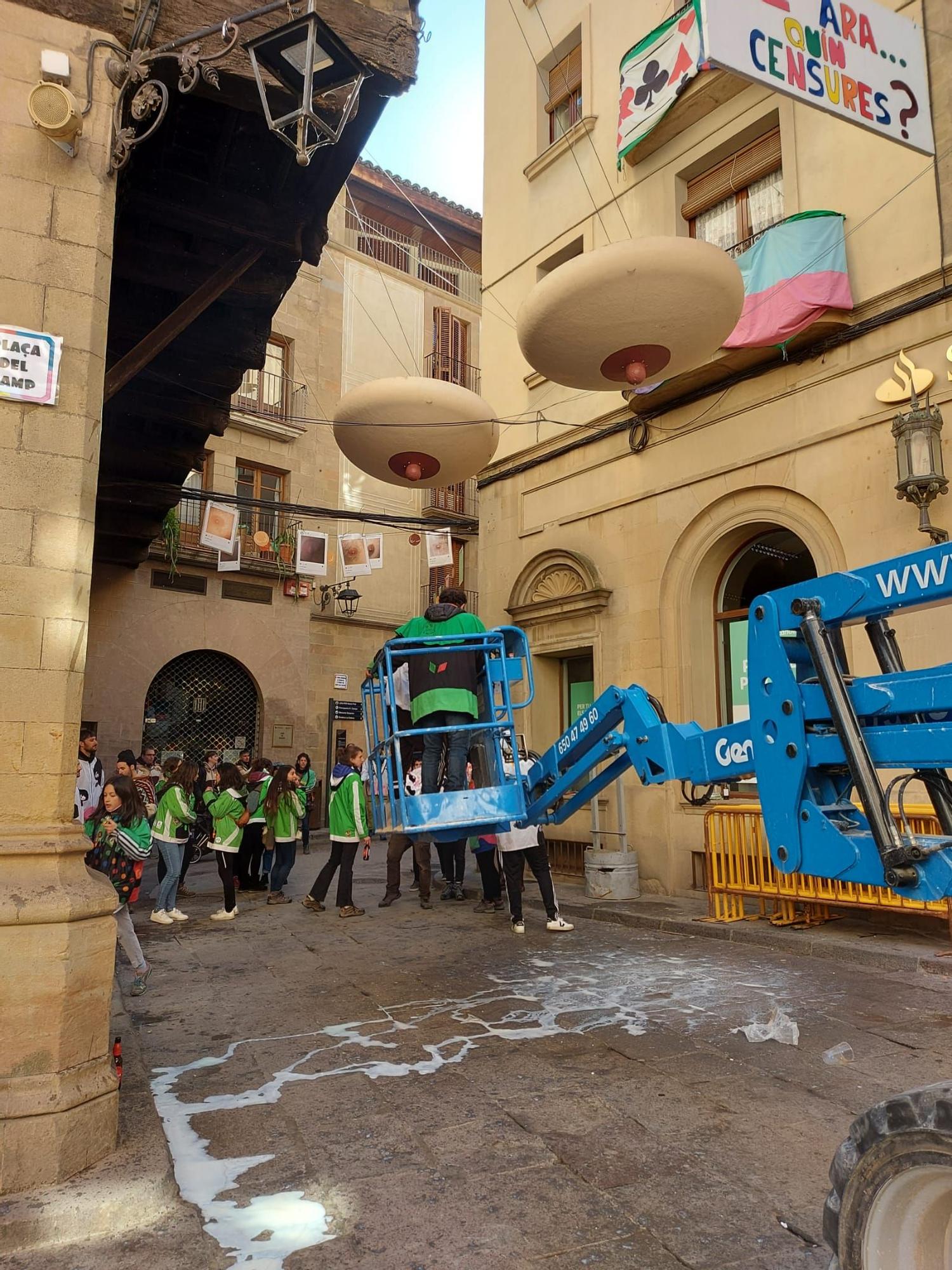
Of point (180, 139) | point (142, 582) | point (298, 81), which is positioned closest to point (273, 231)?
point (180, 139)

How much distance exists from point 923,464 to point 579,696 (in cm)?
592

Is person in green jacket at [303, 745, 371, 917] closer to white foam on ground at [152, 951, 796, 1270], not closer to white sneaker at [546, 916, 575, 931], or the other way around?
white sneaker at [546, 916, 575, 931]

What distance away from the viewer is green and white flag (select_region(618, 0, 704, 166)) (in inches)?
373

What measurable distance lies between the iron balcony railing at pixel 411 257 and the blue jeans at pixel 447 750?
20376mm

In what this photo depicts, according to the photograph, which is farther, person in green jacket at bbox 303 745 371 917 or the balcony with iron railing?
the balcony with iron railing

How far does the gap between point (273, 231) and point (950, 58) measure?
264 inches

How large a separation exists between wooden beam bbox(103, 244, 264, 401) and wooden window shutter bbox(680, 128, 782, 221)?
7.06 meters

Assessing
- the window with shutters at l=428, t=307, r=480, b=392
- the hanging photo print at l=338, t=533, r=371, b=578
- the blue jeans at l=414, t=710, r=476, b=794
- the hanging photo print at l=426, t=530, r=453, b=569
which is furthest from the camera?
the window with shutters at l=428, t=307, r=480, b=392

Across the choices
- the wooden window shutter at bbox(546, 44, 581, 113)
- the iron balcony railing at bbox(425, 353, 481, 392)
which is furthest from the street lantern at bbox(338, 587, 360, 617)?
the wooden window shutter at bbox(546, 44, 581, 113)

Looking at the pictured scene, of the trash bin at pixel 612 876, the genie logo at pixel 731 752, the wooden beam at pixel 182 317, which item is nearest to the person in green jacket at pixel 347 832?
the trash bin at pixel 612 876

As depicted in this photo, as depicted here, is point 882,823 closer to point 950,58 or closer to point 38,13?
point 38,13

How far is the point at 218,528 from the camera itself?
16.4 meters

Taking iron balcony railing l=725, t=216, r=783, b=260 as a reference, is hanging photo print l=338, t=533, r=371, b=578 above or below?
below

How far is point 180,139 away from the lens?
232 inches
